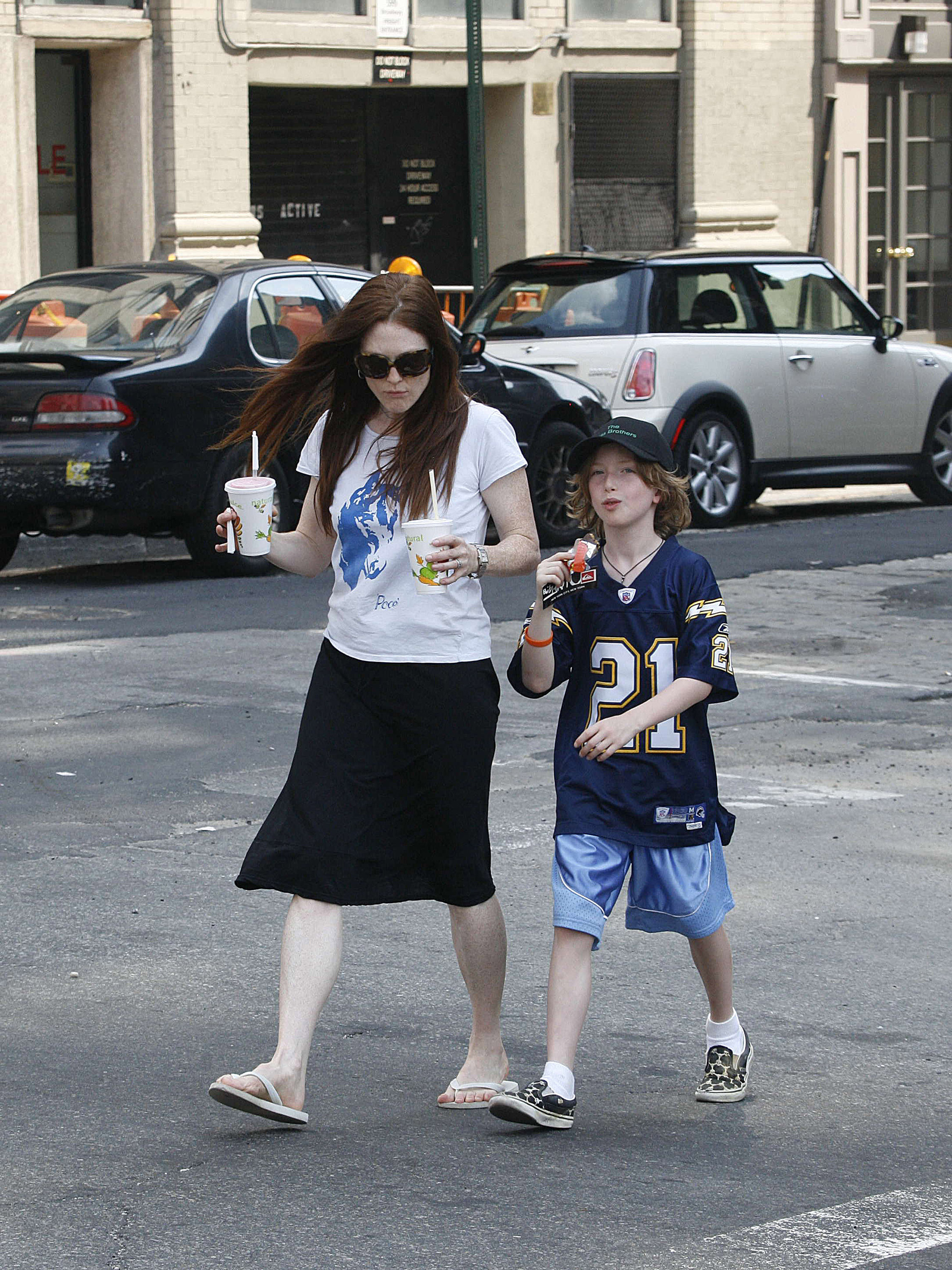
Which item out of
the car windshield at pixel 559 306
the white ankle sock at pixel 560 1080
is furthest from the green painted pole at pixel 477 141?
the white ankle sock at pixel 560 1080

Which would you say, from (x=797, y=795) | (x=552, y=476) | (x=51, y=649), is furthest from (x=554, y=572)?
(x=552, y=476)

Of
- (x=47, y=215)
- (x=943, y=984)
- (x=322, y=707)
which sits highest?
(x=47, y=215)

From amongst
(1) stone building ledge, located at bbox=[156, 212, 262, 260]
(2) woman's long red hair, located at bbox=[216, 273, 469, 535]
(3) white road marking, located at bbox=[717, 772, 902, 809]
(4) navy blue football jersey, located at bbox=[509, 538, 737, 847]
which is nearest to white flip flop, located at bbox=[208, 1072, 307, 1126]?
(4) navy blue football jersey, located at bbox=[509, 538, 737, 847]

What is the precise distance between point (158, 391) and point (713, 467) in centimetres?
446

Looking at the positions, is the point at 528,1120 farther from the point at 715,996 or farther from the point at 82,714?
the point at 82,714

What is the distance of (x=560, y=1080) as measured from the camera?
434 cm

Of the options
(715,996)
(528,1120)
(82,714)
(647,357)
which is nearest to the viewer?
(528,1120)

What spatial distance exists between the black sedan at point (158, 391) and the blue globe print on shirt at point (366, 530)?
6.37 m

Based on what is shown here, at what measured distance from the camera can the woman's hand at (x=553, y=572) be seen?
4320mm

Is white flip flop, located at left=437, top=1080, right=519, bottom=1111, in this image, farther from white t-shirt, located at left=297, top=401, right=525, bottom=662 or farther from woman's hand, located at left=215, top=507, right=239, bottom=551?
woman's hand, located at left=215, top=507, right=239, bottom=551

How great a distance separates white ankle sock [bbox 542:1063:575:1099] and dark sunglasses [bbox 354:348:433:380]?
1.40 m

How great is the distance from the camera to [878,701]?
9156 mm

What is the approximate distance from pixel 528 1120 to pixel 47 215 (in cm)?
1979

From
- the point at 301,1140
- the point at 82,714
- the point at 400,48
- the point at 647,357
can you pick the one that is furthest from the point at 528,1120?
the point at 400,48
